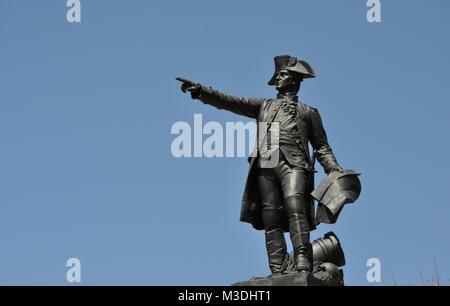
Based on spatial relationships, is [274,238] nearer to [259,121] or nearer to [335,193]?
[335,193]

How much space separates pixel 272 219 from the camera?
13.9 meters

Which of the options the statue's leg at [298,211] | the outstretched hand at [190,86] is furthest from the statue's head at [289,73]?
the statue's leg at [298,211]

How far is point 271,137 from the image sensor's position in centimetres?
1416

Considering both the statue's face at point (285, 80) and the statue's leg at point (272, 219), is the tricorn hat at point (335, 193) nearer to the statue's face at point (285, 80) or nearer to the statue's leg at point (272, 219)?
the statue's leg at point (272, 219)

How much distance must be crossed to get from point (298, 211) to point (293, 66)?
2336 mm

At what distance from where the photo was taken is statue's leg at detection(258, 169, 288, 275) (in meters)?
13.7

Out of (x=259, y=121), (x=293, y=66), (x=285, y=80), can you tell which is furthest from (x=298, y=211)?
(x=293, y=66)

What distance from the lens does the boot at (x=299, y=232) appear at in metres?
13.3

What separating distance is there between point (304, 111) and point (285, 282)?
2783mm

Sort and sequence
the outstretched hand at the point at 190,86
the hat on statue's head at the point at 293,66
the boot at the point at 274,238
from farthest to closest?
the hat on statue's head at the point at 293,66 < the outstretched hand at the point at 190,86 < the boot at the point at 274,238

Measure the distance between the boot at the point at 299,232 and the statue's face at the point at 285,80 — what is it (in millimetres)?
1870

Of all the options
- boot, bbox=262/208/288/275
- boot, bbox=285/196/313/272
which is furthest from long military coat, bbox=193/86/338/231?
boot, bbox=285/196/313/272
